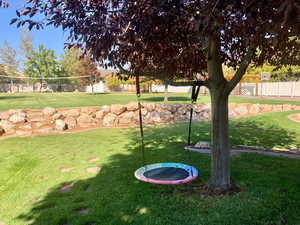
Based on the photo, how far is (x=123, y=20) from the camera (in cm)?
195

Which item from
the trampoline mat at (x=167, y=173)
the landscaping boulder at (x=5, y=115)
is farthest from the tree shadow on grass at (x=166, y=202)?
the landscaping boulder at (x=5, y=115)

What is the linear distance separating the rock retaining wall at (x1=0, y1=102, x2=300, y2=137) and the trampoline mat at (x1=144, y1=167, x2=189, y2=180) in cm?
535

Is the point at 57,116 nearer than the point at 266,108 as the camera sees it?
Yes

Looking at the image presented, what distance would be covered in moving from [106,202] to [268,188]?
6.24 feet

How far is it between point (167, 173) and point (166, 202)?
54 cm

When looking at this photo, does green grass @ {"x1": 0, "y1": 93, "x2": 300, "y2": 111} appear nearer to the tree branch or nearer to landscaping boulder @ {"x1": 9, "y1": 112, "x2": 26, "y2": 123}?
landscaping boulder @ {"x1": 9, "y1": 112, "x2": 26, "y2": 123}

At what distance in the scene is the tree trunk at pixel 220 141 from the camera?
2.71m

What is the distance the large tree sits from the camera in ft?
5.18

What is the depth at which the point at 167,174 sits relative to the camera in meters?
3.12

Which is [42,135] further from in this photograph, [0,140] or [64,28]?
[64,28]

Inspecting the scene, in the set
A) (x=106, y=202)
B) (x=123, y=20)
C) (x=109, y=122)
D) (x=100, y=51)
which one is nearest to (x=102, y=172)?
(x=106, y=202)

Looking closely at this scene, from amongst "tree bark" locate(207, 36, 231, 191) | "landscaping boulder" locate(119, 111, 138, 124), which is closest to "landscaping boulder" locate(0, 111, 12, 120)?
"landscaping boulder" locate(119, 111, 138, 124)

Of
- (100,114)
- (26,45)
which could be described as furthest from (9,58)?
(100,114)

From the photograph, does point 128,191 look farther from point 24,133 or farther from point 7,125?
point 7,125
